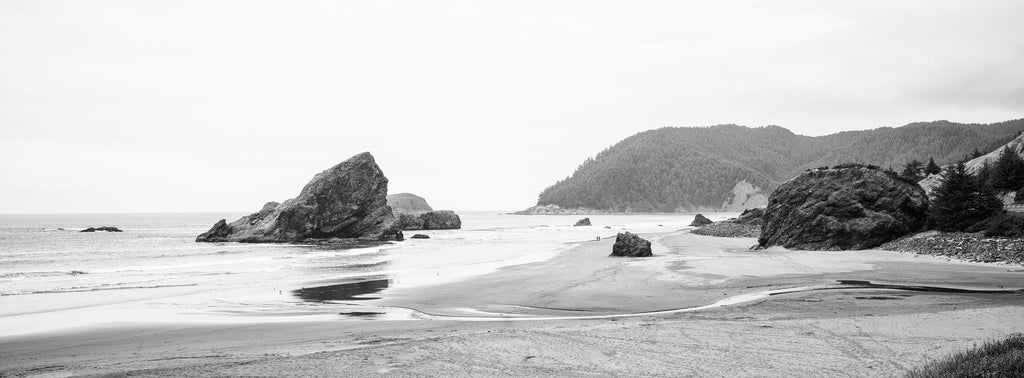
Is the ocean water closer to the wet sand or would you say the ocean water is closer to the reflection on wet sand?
the reflection on wet sand

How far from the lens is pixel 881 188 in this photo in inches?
1131

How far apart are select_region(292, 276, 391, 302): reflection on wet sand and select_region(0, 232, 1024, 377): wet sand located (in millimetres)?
1975

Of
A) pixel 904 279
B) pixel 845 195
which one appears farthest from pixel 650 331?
pixel 845 195

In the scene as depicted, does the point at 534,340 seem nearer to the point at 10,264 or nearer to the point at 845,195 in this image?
the point at 845,195

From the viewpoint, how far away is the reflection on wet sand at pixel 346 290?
1764cm

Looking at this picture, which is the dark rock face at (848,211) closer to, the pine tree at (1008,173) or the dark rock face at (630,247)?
the dark rock face at (630,247)

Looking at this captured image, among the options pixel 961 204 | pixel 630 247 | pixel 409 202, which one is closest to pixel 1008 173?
pixel 961 204

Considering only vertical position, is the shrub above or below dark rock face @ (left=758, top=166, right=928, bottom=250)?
below

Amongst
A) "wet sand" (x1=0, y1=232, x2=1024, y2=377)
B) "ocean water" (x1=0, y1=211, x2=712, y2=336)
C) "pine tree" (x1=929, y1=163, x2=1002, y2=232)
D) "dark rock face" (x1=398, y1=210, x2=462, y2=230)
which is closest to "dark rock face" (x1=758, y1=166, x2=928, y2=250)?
"pine tree" (x1=929, y1=163, x2=1002, y2=232)

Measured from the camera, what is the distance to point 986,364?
6.13 m

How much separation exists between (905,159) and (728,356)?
672 feet

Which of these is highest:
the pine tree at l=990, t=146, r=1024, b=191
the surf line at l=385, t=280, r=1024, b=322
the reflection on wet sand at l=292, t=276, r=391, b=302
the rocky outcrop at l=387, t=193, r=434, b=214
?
the rocky outcrop at l=387, t=193, r=434, b=214

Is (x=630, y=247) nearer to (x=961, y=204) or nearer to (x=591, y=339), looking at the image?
(x=961, y=204)

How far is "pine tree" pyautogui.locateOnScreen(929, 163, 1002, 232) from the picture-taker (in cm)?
2586
